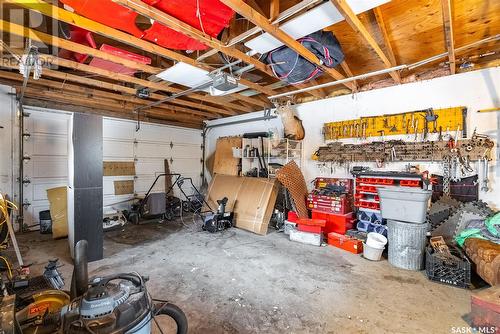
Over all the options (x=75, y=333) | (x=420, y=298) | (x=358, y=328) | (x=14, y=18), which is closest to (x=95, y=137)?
(x=14, y=18)

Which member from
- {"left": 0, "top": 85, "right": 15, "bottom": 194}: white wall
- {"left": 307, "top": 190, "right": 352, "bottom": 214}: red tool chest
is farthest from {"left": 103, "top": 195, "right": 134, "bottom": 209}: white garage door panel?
{"left": 307, "top": 190, "right": 352, "bottom": 214}: red tool chest

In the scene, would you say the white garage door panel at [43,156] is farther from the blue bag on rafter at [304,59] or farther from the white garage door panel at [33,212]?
the blue bag on rafter at [304,59]

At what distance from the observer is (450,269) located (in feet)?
8.36

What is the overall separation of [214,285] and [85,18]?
118 inches

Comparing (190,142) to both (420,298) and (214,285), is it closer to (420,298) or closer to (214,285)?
(214,285)

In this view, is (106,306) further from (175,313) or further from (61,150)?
(61,150)

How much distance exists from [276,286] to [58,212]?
160 inches

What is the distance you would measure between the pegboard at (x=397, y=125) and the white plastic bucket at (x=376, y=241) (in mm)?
1767

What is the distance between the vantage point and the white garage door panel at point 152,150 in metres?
6.05

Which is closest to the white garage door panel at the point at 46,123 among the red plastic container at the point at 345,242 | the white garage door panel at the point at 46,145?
the white garage door panel at the point at 46,145

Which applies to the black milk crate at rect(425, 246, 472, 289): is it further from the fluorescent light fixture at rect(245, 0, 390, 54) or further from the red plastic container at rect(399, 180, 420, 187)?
the fluorescent light fixture at rect(245, 0, 390, 54)

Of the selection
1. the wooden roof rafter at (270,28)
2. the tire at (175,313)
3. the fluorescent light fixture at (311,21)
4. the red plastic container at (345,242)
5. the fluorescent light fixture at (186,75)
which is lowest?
the red plastic container at (345,242)

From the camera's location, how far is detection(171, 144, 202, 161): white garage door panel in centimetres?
679

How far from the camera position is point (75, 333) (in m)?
0.94
